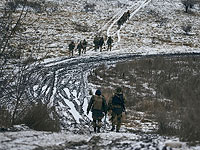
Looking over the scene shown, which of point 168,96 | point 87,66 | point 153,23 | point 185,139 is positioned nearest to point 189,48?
point 153,23

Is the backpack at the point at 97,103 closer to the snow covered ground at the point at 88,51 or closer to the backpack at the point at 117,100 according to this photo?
the backpack at the point at 117,100

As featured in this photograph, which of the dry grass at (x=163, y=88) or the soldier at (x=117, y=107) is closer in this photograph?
the dry grass at (x=163, y=88)

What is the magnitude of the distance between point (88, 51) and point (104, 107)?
21.0 meters

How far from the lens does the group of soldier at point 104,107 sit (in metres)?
8.41

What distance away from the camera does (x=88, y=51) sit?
29.1 meters

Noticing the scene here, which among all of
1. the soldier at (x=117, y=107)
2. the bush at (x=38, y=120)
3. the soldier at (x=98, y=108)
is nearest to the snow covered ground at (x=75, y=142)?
the bush at (x=38, y=120)

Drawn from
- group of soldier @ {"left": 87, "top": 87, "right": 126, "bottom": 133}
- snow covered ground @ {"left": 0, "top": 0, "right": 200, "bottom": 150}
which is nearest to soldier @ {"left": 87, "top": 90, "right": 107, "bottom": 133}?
group of soldier @ {"left": 87, "top": 87, "right": 126, "bottom": 133}

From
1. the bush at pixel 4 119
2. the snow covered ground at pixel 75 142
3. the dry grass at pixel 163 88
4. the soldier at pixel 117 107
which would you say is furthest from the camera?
the soldier at pixel 117 107

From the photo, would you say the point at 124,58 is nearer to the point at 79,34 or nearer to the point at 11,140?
the point at 79,34

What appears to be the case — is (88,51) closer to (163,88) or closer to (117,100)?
(163,88)

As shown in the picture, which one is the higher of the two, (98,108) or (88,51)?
(88,51)

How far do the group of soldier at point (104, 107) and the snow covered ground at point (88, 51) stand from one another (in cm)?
48

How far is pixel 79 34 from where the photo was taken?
3762 cm

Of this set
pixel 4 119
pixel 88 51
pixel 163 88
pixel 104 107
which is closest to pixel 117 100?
pixel 104 107
